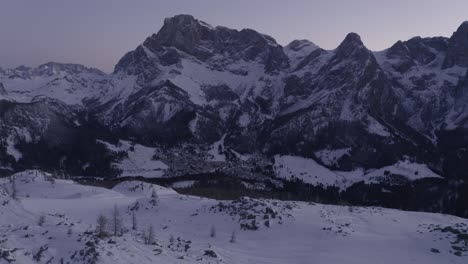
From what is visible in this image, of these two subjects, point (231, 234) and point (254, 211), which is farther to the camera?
point (254, 211)

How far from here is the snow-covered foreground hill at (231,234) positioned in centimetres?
4506

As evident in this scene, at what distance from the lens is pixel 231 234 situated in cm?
6178

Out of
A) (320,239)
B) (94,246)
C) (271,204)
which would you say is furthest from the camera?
(271,204)

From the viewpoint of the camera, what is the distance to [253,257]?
172ft

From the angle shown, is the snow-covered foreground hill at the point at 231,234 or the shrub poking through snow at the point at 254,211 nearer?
the snow-covered foreground hill at the point at 231,234

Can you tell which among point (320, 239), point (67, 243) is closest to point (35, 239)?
point (67, 243)

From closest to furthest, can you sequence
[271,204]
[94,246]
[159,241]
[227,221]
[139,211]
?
1. [94,246]
2. [159,241]
3. [227,221]
4. [271,204]
5. [139,211]

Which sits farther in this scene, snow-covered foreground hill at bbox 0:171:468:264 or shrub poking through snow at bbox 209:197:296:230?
shrub poking through snow at bbox 209:197:296:230

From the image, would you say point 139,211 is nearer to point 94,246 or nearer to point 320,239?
point 320,239

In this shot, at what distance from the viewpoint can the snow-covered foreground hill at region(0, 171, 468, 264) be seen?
4506 centimetres

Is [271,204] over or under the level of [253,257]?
over

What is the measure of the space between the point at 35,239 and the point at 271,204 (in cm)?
3490

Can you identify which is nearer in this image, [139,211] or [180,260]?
[180,260]

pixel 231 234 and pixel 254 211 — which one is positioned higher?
pixel 254 211
